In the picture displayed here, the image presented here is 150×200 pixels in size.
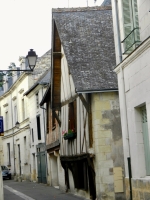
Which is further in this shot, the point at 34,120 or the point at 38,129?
the point at 34,120

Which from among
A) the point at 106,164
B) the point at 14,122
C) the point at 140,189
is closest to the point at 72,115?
the point at 106,164

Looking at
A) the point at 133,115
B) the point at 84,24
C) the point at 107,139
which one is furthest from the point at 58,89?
the point at 133,115

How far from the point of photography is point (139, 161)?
11969mm

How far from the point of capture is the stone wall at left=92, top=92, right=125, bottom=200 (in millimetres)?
18078

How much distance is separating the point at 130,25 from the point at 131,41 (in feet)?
1.84

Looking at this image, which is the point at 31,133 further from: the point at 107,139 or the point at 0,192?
the point at 0,192

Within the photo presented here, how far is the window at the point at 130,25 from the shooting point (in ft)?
38.6

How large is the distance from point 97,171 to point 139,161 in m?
6.40

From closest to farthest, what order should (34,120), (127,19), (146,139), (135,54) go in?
(135,54) → (146,139) → (127,19) → (34,120)

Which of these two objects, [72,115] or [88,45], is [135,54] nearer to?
[88,45]

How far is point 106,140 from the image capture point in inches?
720

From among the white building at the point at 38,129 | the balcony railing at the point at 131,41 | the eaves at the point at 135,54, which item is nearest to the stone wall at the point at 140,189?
the eaves at the point at 135,54

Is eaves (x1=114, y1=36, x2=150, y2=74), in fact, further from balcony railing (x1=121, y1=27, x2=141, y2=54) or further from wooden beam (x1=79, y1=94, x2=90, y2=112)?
wooden beam (x1=79, y1=94, x2=90, y2=112)

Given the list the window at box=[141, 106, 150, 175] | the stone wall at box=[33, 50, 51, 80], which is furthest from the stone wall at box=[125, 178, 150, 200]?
the stone wall at box=[33, 50, 51, 80]
